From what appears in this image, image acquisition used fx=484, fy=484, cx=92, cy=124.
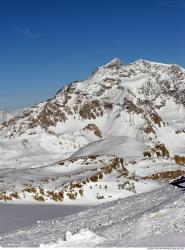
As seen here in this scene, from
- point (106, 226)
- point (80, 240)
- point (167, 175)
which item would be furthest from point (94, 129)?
point (80, 240)

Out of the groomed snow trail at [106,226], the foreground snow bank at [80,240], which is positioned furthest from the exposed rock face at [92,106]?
the foreground snow bank at [80,240]

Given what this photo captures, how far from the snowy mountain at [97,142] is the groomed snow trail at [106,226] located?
10798 millimetres

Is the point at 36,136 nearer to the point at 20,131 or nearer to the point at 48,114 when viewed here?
the point at 20,131

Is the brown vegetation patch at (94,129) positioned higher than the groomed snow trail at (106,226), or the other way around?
the brown vegetation patch at (94,129)

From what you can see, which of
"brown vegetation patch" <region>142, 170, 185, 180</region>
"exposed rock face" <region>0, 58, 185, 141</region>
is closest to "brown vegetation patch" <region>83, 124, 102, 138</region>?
"exposed rock face" <region>0, 58, 185, 141</region>

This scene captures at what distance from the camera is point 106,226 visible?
14.9 metres

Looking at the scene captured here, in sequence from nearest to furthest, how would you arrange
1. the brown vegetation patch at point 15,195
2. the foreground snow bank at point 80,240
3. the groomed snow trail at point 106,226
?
the foreground snow bank at point 80,240, the groomed snow trail at point 106,226, the brown vegetation patch at point 15,195

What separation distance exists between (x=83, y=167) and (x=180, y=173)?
787cm

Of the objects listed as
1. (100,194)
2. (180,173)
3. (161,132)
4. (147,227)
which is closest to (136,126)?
(161,132)

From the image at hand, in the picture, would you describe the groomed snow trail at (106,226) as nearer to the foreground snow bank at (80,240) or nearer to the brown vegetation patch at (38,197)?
the foreground snow bank at (80,240)

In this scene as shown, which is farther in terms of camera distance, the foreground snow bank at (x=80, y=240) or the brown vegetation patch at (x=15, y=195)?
the brown vegetation patch at (x=15, y=195)

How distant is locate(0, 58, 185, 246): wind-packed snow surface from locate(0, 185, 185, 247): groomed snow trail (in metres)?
0.06

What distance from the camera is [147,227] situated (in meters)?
13.3

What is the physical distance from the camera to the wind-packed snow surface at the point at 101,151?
19031mm
